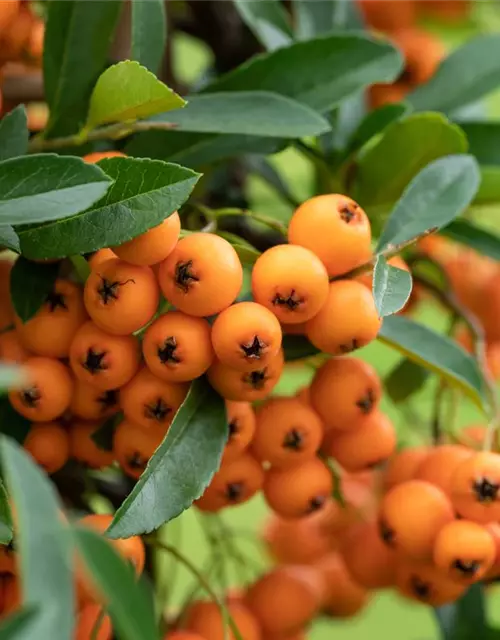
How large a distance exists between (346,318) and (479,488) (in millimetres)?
156

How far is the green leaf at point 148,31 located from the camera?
0.55m

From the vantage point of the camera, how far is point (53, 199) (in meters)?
0.42

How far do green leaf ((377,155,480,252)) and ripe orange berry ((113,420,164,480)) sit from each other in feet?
0.52

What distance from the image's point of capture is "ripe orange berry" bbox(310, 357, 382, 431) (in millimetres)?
568

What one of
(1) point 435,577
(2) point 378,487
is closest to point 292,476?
(1) point 435,577

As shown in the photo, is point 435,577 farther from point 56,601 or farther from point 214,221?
point 56,601

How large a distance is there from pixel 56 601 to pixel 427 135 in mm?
434

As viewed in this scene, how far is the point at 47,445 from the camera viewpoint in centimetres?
54

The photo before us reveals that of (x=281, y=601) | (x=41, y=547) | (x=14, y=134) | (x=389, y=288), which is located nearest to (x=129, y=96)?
(x=14, y=134)

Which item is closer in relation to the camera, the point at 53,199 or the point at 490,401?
the point at 53,199

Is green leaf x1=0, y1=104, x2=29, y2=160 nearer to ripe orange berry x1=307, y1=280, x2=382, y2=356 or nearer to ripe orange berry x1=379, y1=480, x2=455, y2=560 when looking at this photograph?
ripe orange berry x1=307, y1=280, x2=382, y2=356

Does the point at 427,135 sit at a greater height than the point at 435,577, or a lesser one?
greater

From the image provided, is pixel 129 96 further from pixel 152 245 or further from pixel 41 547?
pixel 41 547

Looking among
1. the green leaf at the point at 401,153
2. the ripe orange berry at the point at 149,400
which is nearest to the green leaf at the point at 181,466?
the ripe orange berry at the point at 149,400
